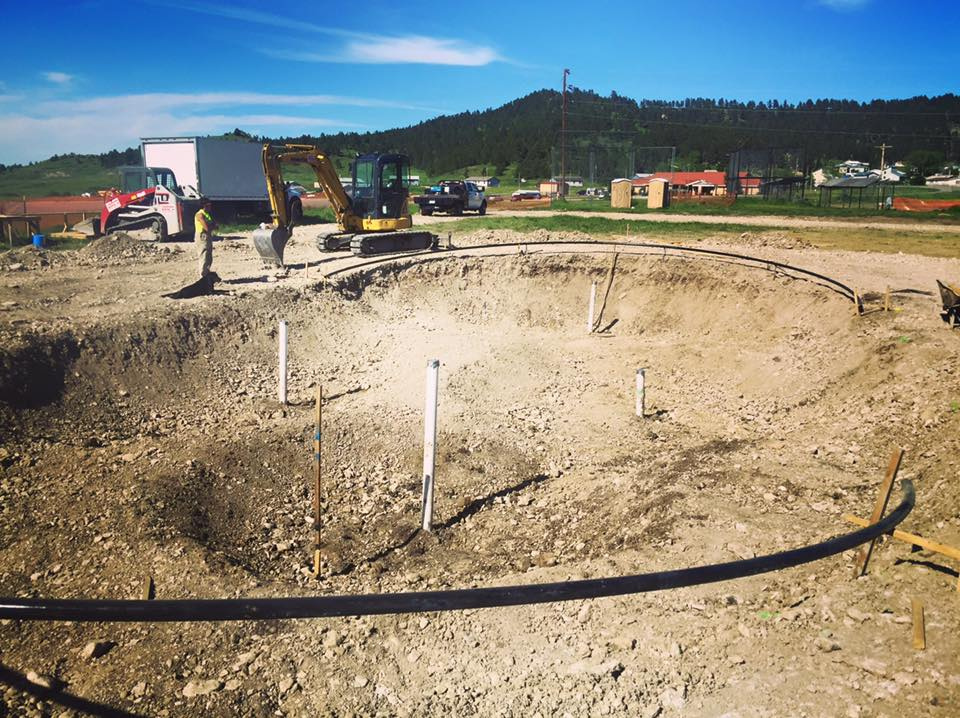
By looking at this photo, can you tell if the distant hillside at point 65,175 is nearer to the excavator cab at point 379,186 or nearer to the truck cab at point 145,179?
the truck cab at point 145,179

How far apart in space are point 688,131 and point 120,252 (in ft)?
362

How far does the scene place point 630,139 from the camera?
82.9 metres

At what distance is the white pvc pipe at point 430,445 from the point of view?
6.90 metres

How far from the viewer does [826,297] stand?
13.4 m

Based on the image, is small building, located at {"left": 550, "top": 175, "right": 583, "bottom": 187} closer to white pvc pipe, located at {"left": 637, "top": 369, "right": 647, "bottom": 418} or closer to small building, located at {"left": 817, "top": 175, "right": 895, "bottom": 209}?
small building, located at {"left": 817, "top": 175, "right": 895, "bottom": 209}

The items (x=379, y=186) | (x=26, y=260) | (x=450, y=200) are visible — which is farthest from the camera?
(x=450, y=200)

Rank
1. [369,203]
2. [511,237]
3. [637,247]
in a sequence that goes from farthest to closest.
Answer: [511,237] → [369,203] → [637,247]

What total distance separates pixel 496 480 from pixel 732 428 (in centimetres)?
364

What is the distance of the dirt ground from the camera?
4031 millimetres

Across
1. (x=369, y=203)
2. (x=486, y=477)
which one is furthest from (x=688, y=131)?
(x=486, y=477)

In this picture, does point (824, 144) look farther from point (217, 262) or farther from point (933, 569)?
point (933, 569)

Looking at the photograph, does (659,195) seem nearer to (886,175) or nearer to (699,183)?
(699,183)

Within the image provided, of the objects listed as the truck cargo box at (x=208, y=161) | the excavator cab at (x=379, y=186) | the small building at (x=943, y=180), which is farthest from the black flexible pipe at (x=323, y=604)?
the small building at (x=943, y=180)

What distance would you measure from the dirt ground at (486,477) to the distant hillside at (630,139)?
3118 centimetres
